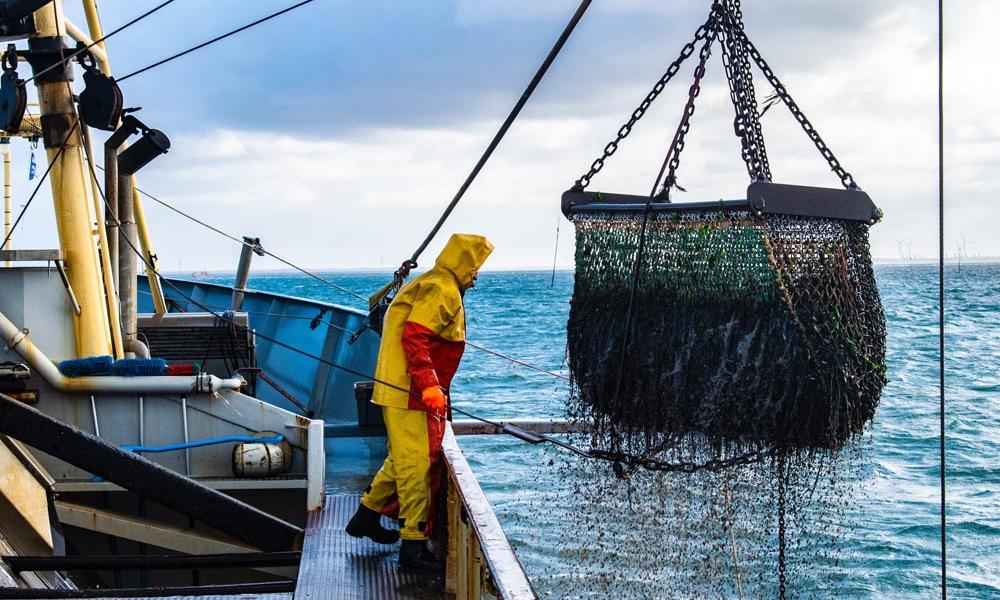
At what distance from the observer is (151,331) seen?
9805 millimetres

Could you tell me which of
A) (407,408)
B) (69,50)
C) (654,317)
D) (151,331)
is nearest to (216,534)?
(407,408)

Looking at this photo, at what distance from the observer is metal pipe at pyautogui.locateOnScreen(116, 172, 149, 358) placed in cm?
839

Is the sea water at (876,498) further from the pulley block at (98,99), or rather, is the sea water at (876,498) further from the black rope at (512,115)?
the pulley block at (98,99)

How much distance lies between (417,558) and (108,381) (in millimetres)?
2519

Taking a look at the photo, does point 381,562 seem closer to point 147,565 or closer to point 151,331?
point 147,565

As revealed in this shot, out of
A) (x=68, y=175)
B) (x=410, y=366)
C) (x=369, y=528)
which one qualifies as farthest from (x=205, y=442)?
(x=68, y=175)

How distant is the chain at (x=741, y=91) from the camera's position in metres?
4.38

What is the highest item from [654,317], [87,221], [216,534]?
[87,221]

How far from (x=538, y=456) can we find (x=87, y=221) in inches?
397

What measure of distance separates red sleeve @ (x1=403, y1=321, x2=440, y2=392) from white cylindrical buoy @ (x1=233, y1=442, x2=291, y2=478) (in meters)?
1.84

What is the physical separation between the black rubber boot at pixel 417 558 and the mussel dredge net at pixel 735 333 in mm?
980

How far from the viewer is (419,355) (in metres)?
4.47

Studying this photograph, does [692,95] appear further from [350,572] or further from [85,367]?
[85,367]

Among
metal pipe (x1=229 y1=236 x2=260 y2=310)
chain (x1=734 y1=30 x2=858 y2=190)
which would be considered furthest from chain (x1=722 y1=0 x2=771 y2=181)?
metal pipe (x1=229 y1=236 x2=260 y2=310)
